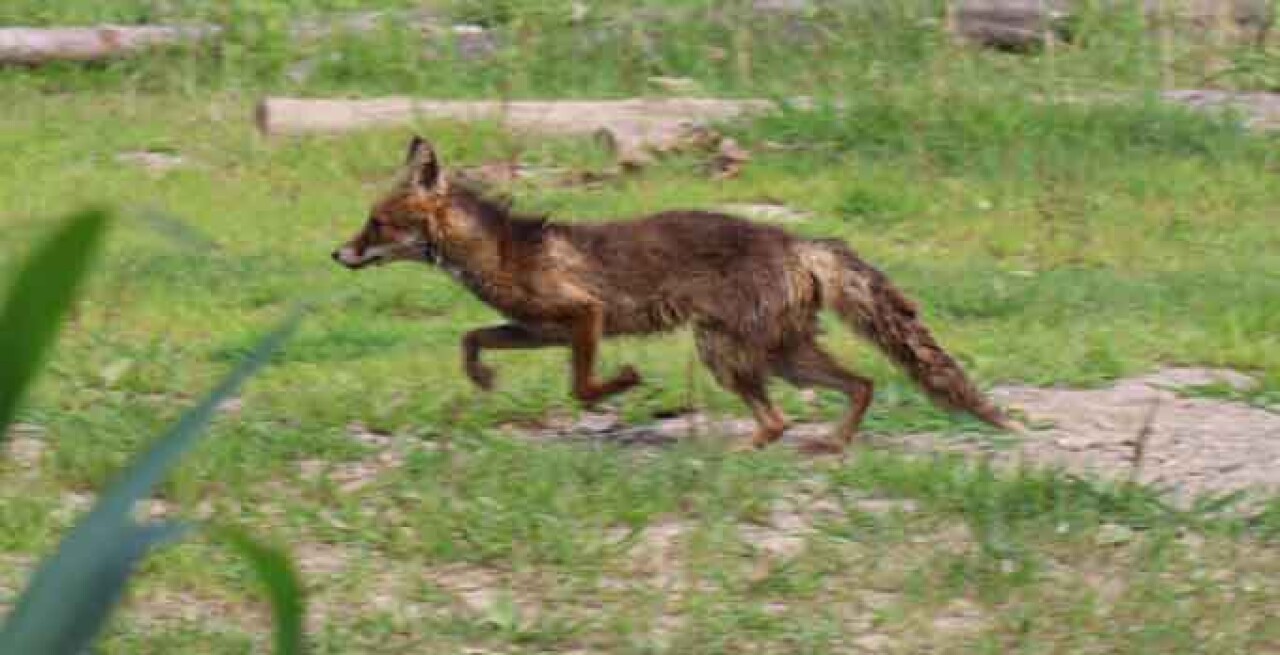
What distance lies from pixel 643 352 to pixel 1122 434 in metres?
A: 2.24

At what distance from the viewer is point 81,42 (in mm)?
13938

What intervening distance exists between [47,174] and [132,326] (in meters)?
2.86

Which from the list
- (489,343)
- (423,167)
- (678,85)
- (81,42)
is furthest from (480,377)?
(81,42)

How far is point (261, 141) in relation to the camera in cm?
1241

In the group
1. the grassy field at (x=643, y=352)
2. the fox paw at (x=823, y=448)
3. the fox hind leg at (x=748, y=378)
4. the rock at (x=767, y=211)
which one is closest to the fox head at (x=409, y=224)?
the grassy field at (x=643, y=352)

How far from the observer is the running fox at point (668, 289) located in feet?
25.2

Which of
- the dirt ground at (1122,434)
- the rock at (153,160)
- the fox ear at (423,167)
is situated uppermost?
the fox ear at (423,167)

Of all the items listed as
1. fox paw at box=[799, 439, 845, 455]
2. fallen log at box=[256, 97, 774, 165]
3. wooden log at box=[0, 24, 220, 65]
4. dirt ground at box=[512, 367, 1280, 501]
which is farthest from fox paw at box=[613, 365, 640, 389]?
wooden log at box=[0, 24, 220, 65]

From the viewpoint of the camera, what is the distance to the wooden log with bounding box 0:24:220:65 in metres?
13.9

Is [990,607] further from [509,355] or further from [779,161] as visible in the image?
[779,161]

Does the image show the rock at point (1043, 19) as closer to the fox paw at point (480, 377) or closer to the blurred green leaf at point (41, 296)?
the fox paw at point (480, 377)

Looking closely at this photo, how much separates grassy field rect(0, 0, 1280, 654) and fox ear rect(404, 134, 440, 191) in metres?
0.74

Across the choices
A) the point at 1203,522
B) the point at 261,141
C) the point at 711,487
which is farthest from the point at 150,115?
the point at 1203,522

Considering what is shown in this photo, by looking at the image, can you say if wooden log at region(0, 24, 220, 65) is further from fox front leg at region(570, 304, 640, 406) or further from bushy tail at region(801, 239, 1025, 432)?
bushy tail at region(801, 239, 1025, 432)
